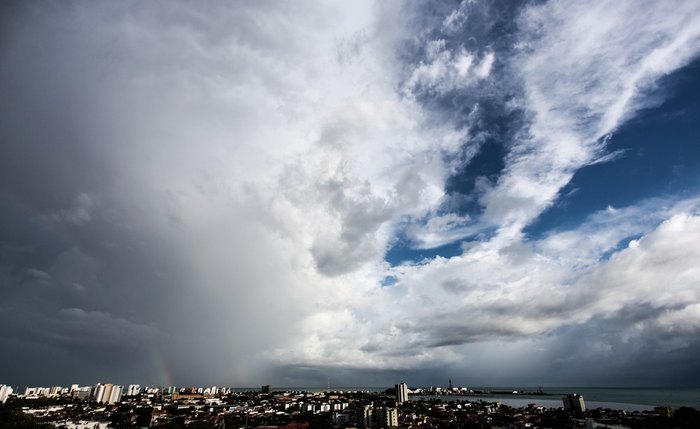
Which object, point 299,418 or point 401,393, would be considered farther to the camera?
point 401,393

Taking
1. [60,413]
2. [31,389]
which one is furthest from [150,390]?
[60,413]

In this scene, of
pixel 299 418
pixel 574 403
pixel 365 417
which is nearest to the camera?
pixel 365 417

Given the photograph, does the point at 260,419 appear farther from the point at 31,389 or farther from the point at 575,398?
the point at 31,389

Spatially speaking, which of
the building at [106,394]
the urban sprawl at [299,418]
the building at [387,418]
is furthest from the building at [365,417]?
the building at [106,394]

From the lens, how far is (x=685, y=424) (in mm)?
55562

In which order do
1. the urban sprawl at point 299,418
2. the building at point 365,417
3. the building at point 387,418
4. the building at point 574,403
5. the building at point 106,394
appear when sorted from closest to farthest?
the urban sprawl at point 299,418 < the building at point 387,418 < the building at point 365,417 < the building at point 574,403 < the building at point 106,394

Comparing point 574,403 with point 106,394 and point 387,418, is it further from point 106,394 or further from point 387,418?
point 106,394

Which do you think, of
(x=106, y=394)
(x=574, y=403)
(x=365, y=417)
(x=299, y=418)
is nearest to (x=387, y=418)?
(x=365, y=417)

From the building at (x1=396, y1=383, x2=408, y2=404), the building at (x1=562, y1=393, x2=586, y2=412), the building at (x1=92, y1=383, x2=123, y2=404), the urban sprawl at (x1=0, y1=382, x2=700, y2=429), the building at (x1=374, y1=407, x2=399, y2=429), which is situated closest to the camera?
the urban sprawl at (x1=0, y1=382, x2=700, y2=429)

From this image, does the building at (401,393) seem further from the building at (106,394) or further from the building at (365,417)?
the building at (106,394)

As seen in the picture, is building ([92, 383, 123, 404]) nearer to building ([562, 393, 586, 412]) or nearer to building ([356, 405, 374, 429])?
building ([356, 405, 374, 429])

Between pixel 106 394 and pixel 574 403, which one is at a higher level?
pixel 106 394

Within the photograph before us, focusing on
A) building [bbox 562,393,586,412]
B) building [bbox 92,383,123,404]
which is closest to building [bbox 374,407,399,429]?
building [bbox 562,393,586,412]

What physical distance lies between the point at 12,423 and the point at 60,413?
2878 centimetres
